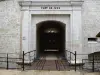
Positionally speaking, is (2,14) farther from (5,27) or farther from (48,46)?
(48,46)

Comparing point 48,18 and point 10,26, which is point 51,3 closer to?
point 48,18

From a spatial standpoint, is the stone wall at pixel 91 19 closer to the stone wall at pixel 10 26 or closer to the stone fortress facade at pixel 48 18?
the stone fortress facade at pixel 48 18

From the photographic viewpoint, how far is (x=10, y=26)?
11547 millimetres

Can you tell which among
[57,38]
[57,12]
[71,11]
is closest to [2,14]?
[57,12]

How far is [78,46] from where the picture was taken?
37.3 ft

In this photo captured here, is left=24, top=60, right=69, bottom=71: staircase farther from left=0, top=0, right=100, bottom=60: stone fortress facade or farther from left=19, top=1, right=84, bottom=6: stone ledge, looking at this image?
left=19, top=1, right=84, bottom=6: stone ledge

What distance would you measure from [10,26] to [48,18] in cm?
218

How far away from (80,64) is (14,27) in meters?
4.16

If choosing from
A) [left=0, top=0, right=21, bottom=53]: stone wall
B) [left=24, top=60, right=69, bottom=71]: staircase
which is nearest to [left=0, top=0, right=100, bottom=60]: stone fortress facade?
[left=0, top=0, right=21, bottom=53]: stone wall

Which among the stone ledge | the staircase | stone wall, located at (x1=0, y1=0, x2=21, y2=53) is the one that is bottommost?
the staircase

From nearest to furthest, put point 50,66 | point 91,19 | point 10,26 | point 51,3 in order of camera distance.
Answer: point 50,66
point 51,3
point 91,19
point 10,26

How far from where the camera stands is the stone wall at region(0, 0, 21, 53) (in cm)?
1151

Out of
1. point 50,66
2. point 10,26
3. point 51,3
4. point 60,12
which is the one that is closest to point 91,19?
point 60,12

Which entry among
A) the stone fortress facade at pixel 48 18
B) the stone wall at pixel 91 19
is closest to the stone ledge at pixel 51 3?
the stone fortress facade at pixel 48 18
